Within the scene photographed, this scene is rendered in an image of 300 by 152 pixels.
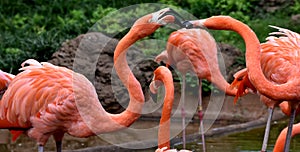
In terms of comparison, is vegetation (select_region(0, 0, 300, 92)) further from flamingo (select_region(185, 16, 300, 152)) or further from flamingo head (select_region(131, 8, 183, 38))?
flamingo head (select_region(131, 8, 183, 38))

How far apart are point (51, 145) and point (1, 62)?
3.20 meters

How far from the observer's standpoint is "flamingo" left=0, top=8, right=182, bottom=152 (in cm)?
513

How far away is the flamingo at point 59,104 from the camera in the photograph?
16.8 ft

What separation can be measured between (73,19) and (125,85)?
7320 mm

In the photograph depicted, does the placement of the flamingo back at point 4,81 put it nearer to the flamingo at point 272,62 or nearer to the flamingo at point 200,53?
the flamingo at point 272,62

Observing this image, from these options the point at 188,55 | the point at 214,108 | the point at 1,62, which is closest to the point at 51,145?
the point at 188,55

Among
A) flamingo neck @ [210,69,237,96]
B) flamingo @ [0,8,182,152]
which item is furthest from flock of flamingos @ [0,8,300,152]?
flamingo neck @ [210,69,237,96]

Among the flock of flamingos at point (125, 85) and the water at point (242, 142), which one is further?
the water at point (242, 142)

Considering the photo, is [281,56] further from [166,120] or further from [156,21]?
[166,120]

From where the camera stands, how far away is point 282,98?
5.04 metres

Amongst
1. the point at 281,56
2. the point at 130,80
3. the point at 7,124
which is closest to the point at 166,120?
the point at 130,80

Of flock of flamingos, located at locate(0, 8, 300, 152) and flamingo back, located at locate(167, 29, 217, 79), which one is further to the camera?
flamingo back, located at locate(167, 29, 217, 79)

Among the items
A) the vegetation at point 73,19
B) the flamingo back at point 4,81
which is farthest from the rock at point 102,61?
the flamingo back at point 4,81

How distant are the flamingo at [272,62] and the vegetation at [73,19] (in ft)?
14.6
